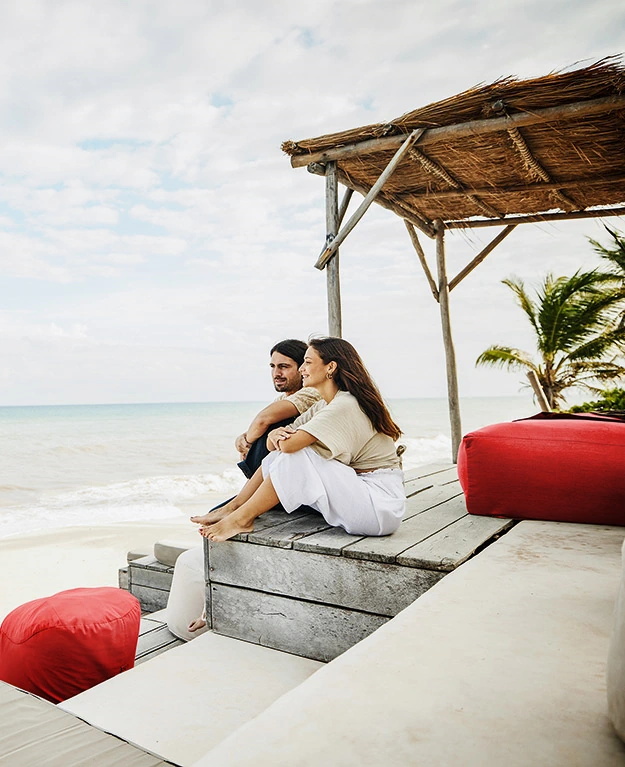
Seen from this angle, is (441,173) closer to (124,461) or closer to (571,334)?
(571,334)

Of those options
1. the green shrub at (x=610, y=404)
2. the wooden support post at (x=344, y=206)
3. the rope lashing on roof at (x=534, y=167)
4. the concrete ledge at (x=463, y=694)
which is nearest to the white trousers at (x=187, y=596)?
the concrete ledge at (x=463, y=694)

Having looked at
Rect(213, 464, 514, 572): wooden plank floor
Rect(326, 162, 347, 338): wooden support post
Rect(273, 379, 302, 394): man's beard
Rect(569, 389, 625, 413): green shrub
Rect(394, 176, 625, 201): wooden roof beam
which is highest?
Rect(394, 176, 625, 201): wooden roof beam

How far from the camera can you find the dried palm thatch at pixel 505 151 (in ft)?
11.0

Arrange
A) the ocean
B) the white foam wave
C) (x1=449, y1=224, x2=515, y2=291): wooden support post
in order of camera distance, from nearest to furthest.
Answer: (x1=449, y1=224, x2=515, y2=291): wooden support post
the ocean
the white foam wave

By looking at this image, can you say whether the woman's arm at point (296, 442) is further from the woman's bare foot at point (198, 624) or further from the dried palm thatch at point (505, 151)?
the dried palm thatch at point (505, 151)

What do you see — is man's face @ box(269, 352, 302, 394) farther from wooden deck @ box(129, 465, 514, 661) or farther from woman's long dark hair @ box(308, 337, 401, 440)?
wooden deck @ box(129, 465, 514, 661)

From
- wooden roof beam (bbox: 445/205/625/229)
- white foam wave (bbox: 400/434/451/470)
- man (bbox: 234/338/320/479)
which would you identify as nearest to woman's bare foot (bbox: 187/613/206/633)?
man (bbox: 234/338/320/479)

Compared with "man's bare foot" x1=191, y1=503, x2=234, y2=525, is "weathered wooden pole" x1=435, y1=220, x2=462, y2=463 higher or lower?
higher

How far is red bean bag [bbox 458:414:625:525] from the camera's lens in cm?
248

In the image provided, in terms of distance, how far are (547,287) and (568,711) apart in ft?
31.7

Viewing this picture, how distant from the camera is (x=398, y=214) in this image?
534cm

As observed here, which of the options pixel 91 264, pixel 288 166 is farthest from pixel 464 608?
pixel 91 264

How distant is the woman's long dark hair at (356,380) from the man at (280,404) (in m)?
0.35

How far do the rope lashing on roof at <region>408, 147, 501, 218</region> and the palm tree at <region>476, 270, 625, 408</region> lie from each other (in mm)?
4640
